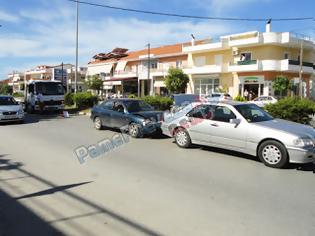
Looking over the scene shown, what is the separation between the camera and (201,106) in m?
9.46

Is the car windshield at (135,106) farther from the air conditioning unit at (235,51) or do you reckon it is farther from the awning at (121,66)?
the awning at (121,66)

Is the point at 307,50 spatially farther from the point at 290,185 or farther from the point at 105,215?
the point at 105,215

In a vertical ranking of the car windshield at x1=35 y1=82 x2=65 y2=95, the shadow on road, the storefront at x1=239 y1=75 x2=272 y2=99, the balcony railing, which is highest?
the balcony railing

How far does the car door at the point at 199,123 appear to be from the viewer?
8.93 m

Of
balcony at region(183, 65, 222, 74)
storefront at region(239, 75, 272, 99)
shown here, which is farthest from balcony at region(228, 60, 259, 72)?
balcony at region(183, 65, 222, 74)

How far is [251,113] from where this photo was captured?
27.9ft

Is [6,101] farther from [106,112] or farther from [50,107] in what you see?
[106,112]

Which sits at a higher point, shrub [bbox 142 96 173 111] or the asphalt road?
shrub [bbox 142 96 173 111]

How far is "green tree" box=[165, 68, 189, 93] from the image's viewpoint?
42.5 metres

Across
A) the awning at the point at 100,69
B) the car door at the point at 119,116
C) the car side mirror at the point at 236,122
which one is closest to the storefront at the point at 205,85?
the awning at the point at 100,69

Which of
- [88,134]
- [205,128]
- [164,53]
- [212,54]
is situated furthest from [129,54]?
[205,128]

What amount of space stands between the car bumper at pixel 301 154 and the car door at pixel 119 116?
20.9ft

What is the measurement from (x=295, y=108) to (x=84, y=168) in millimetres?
8484

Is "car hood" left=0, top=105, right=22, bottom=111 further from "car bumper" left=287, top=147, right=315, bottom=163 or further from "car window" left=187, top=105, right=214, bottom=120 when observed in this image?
"car bumper" left=287, top=147, right=315, bottom=163
